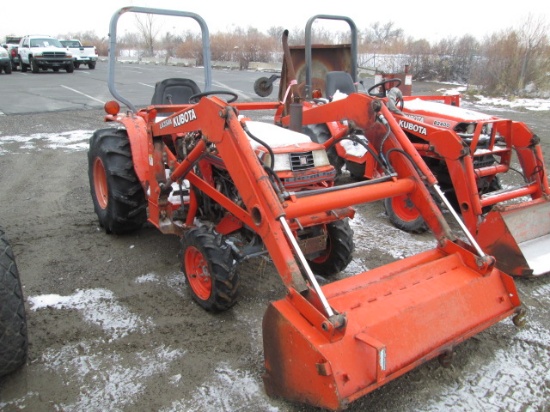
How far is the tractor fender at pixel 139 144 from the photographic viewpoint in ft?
13.4

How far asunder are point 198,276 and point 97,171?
198 centimetres

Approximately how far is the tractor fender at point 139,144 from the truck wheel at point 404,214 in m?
2.59

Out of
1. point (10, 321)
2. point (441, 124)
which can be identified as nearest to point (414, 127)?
point (441, 124)

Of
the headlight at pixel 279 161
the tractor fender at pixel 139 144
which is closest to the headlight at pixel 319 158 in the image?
the headlight at pixel 279 161

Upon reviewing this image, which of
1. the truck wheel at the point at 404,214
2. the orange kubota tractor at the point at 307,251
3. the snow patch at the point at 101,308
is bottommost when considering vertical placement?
the snow patch at the point at 101,308

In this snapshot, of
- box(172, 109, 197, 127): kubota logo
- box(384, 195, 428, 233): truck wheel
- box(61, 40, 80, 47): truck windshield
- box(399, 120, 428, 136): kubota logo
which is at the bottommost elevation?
box(384, 195, 428, 233): truck wheel

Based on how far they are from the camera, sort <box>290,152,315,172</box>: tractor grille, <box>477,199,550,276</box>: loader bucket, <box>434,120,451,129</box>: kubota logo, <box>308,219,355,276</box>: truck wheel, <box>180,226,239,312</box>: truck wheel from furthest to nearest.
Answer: <box>434,120,451,129</box>: kubota logo → <box>477,199,550,276</box>: loader bucket → <box>308,219,355,276</box>: truck wheel → <box>290,152,315,172</box>: tractor grille → <box>180,226,239,312</box>: truck wheel

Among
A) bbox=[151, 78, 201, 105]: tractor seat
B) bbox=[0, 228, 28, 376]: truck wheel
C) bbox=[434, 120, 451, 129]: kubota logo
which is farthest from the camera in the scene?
bbox=[434, 120, 451, 129]: kubota logo

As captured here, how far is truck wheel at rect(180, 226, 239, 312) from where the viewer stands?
3137 millimetres

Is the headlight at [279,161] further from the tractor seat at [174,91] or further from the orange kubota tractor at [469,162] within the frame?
the tractor seat at [174,91]

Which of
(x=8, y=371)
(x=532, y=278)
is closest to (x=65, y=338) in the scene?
(x=8, y=371)

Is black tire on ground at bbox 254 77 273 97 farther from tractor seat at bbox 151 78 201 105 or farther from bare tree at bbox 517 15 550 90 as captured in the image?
bare tree at bbox 517 15 550 90

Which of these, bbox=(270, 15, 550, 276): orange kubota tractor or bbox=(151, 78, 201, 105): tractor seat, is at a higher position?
bbox=(151, 78, 201, 105): tractor seat

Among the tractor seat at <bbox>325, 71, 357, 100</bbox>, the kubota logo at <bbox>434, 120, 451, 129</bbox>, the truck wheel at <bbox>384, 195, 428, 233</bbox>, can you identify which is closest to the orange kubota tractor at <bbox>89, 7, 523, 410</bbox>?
the truck wheel at <bbox>384, 195, 428, 233</bbox>
